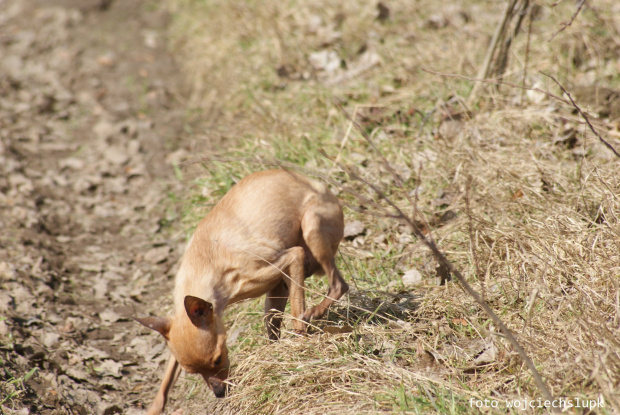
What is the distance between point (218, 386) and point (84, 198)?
12.9 feet

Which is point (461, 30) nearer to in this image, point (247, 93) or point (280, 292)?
point (247, 93)

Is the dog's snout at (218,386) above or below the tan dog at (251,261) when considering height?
below

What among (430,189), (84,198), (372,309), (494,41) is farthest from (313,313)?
(84,198)

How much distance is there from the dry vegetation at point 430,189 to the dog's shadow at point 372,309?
2cm

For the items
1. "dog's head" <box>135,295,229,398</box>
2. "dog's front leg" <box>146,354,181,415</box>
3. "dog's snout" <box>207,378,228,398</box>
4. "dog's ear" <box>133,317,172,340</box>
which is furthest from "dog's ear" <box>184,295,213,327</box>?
"dog's front leg" <box>146,354,181,415</box>

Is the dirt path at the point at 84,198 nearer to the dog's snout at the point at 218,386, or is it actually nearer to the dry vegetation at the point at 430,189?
the dry vegetation at the point at 430,189

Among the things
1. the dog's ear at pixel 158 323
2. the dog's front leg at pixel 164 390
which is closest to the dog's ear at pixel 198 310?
the dog's ear at pixel 158 323

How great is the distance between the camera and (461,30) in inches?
288

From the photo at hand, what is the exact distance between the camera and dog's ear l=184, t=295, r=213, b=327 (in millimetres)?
3336

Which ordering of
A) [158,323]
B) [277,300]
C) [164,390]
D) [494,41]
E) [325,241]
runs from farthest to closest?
[494,41] → [277,300] → [325,241] → [164,390] → [158,323]

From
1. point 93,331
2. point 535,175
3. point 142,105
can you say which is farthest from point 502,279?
point 142,105

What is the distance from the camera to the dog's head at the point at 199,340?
11.4 ft

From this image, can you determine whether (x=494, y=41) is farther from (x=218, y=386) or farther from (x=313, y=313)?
(x=218, y=386)

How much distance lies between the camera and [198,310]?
343 cm
